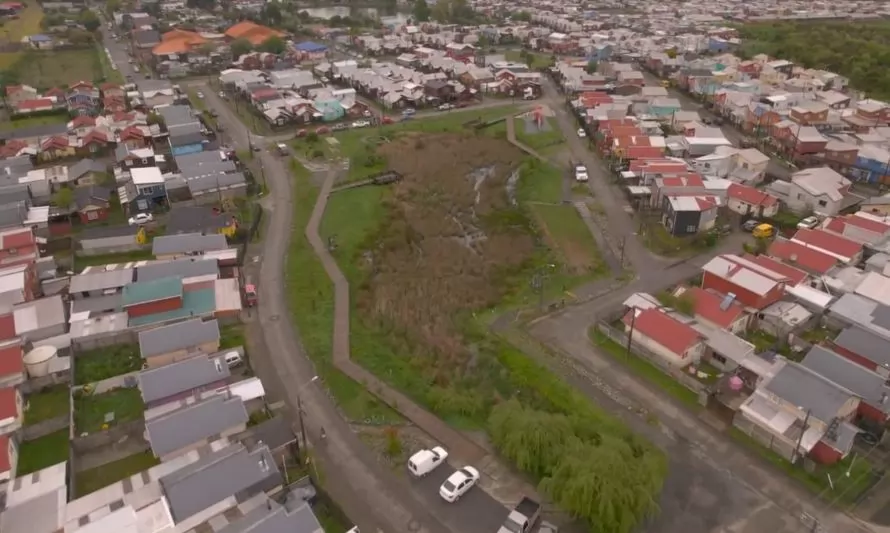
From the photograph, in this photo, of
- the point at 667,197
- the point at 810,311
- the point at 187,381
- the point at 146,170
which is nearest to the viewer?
the point at 187,381

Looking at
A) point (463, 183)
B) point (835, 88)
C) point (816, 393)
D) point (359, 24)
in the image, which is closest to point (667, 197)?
point (463, 183)

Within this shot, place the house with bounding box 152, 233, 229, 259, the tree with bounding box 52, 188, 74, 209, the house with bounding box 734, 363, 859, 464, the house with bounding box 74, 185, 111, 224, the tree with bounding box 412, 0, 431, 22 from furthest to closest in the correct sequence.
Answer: the tree with bounding box 412, 0, 431, 22 → the tree with bounding box 52, 188, 74, 209 → the house with bounding box 74, 185, 111, 224 → the house with bounding box 152, 233, 229, 259 → the house with bounding box 734, 363, 859, 464

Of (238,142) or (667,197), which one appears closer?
(667,197)

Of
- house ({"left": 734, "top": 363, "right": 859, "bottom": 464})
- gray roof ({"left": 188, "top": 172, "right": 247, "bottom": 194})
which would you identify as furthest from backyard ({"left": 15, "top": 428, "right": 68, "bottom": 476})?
house ({"left": 734, "top": 363, "right": 859, "bottom": 464})

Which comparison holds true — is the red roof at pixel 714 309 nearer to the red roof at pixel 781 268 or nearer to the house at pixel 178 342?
the red roof at pixel 781 268

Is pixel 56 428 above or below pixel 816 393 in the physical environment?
below

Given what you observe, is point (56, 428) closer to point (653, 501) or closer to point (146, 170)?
point (653, 501)

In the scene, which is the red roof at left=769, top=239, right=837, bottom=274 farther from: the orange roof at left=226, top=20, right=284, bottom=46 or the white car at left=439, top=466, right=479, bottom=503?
the orange roof at left=226, top=20, right=284, bottom=46
